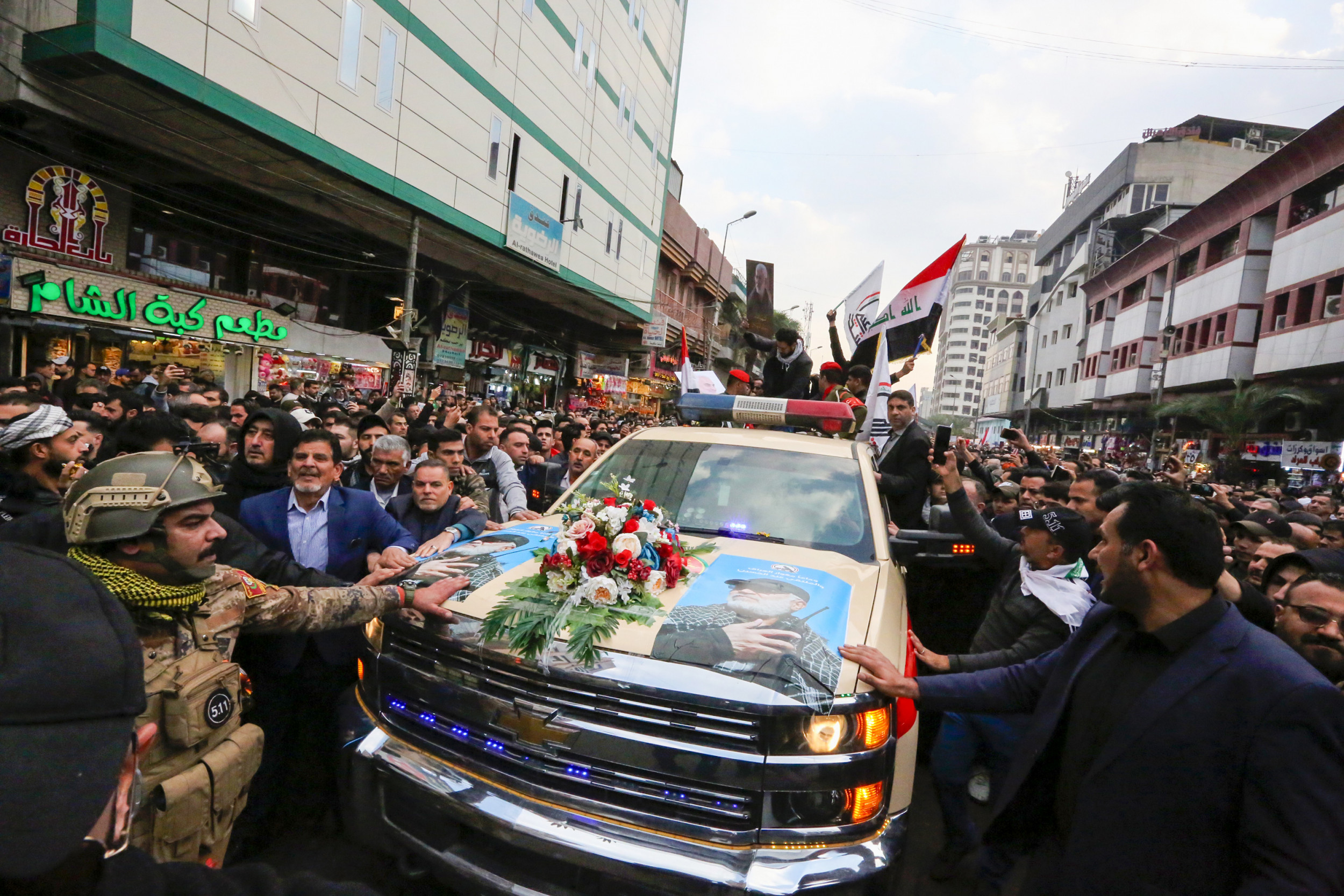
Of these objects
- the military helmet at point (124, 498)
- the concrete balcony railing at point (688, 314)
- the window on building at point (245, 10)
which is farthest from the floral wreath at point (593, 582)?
the concrete balcony railing at point (688, 314)

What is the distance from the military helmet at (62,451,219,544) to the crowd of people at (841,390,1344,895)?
87.2 inches

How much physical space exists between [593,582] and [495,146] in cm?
1876

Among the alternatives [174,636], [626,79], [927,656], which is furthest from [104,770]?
[626,79]

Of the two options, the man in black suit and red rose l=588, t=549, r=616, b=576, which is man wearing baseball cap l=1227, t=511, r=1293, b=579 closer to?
the man in black suit

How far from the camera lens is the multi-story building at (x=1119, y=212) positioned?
153 feet

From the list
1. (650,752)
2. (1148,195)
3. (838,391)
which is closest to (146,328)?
(838,391)

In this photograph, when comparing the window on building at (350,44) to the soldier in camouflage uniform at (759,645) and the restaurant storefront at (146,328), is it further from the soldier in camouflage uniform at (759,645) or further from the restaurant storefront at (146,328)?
the soldier in camouflage uniform at (759,645)

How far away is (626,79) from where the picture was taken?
91.4 feet

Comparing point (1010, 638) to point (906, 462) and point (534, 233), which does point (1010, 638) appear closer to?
point (906, 462)

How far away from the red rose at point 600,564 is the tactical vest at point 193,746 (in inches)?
48.5

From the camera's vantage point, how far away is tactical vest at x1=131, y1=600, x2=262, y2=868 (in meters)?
1.94

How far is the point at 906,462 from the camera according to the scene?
217 inches

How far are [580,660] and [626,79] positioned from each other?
29.7 meters

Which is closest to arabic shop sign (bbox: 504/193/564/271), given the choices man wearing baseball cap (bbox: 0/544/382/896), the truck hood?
the truck hood
